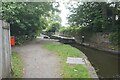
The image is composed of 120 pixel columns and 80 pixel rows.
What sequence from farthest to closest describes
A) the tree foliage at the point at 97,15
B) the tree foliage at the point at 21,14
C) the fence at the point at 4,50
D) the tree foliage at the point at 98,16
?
the tree foliage at the point at 97,15, the tree foliage at the point at 98,16, the tree foliage at the point at 21,14, the fence at the point at 4,50

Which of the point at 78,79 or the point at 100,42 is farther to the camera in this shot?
the point at 100,42

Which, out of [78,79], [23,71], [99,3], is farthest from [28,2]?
[78,79]

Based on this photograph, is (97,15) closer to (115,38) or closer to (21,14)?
(115,38)

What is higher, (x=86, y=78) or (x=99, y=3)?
(x=99, y=3)

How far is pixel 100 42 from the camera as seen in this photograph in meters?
27.7

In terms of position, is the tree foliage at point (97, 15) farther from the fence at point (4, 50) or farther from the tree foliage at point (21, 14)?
the fence at point (4, 50)

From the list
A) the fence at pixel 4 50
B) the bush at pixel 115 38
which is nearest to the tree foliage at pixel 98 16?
the bush at pixel 115 38

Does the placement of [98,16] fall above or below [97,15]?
below

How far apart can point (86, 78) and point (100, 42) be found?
62.8 feet

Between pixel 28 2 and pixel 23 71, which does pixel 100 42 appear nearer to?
pixel 28 2

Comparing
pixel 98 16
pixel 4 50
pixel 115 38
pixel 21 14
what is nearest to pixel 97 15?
pixel 98 16

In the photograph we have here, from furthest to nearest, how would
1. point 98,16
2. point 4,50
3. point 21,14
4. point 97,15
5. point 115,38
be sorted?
1. point 97,15
2. point 98,16
3. point 115,38
4. point 21,14
5. point 4,50

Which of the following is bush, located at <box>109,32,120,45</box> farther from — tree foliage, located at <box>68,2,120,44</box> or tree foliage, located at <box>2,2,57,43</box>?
tree foliage, located at <box>2,2,57,43</box>

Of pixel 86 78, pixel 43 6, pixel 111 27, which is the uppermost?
pixel 43 6
